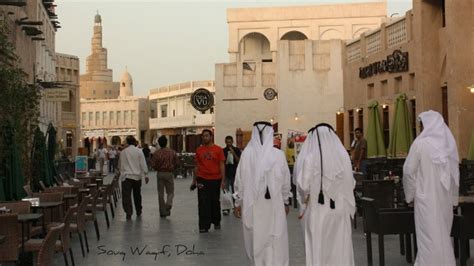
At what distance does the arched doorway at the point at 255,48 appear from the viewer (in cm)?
6160

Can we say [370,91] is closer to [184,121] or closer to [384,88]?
[384,88]

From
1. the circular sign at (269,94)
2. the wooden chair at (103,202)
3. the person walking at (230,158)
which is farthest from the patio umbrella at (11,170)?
the circular sign at (269,94)

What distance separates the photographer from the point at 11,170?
14.5m

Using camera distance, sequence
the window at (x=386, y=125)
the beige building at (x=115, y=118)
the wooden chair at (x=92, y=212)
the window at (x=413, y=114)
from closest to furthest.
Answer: the wooden chair at (x=92, y=212) → the window at (x=413, y=114) → the window at (x=386, y=125) → the beige building at (x=115, y=118)

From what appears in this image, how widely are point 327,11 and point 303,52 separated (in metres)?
20.2

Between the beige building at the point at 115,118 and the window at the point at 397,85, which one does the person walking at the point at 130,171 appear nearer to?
the window at the point at 397,85

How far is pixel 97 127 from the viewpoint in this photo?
105 meters

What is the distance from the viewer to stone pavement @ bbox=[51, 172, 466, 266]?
445 inches

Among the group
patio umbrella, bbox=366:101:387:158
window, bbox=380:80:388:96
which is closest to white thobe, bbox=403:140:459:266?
patio umbrella, bbox=366:101:387:158

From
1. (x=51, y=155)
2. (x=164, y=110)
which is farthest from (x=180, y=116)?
(x=51, y=155)

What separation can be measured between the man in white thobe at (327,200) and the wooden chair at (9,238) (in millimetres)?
3213

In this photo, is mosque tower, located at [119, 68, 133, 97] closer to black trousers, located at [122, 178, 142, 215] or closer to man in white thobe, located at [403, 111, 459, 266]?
black trousers, located at [122, 178, 142, 215]

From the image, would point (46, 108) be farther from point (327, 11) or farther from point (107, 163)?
point (327, 11)

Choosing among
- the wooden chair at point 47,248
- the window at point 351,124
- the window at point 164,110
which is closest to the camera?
the wooden chair at point 47,248
